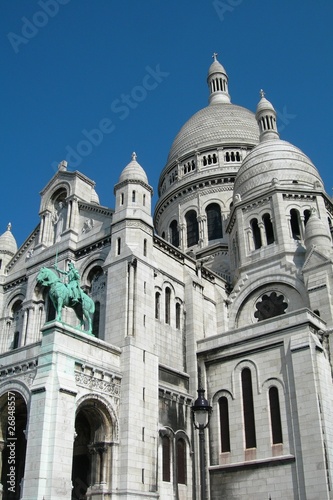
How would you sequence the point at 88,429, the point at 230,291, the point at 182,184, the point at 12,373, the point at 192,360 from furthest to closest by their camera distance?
the point at 182,184
the point at 230,291
the point at 192,360
the point at 88,429
the point at 12,373

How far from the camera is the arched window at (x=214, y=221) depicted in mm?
53281

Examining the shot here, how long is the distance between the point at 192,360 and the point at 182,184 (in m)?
26.5

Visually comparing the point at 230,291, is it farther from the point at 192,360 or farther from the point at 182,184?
the point at 182,184

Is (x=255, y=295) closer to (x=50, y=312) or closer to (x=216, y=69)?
(x=50, y=312)

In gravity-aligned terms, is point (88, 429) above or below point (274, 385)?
below

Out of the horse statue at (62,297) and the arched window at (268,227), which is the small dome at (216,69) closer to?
the arched window at (268,227)

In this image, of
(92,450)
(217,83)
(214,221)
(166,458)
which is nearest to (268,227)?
(214,221)

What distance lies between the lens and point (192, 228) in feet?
181

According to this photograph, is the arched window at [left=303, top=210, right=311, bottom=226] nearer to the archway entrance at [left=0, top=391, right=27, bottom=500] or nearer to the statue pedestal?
the statue pedestal

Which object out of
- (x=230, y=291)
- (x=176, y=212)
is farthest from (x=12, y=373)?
(x=176, y=212)

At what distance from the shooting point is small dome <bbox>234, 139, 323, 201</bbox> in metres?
41.8

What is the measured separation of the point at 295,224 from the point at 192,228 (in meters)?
16.6

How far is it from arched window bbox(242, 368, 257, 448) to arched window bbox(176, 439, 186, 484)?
368cm

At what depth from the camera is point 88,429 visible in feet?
96.2
